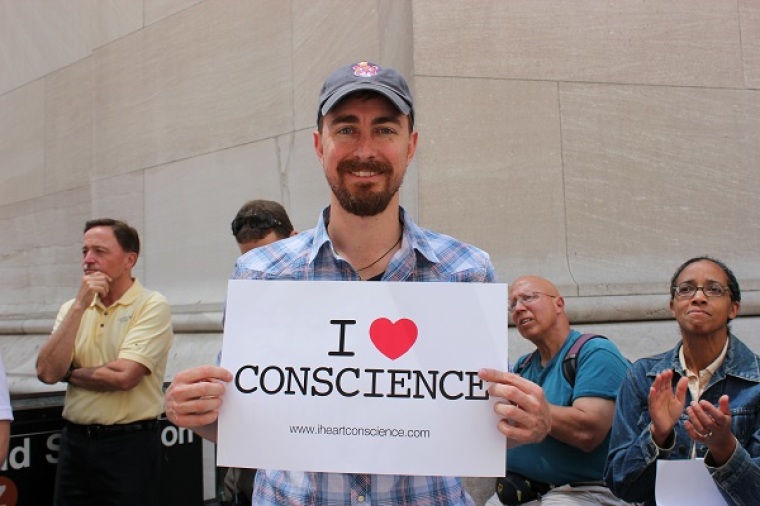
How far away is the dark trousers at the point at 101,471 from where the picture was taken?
13.2 feet

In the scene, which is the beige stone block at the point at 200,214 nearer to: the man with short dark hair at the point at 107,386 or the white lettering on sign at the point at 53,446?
the man with short dark hair at the point at 107,386

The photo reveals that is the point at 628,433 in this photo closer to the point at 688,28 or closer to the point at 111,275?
the point at 111,275

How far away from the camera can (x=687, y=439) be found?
3.06 metres

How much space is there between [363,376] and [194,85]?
579cm

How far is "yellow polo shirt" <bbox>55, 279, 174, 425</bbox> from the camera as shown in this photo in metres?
4.12

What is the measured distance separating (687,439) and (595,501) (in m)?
0.62

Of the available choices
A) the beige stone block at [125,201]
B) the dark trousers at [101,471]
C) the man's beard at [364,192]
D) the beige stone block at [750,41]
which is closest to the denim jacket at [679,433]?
the man's beard at [364,192]

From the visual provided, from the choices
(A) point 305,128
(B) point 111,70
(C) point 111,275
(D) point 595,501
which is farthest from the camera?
(B) point 111,70

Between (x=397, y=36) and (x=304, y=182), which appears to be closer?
(x=397, y=36)

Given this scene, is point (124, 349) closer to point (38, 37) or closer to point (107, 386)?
point (107, 386)

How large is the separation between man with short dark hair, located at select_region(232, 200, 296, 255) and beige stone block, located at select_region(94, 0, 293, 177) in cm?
209

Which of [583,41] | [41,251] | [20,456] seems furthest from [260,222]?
[41,251]

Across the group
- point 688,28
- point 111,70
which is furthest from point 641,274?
point 111,70

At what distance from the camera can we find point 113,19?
308 inches
